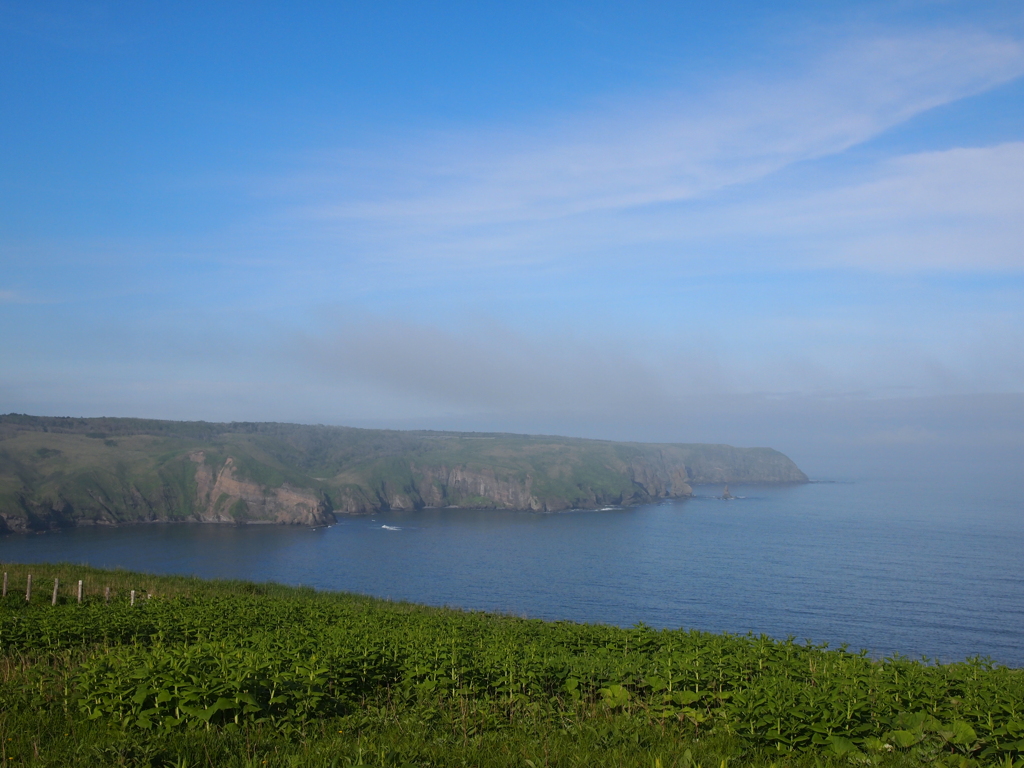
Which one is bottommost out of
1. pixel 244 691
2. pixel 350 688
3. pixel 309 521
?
pixel 309 521

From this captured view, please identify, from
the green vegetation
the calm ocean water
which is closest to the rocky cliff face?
the calm ocean water

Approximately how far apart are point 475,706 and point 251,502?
187m

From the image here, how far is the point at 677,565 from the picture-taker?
107 m

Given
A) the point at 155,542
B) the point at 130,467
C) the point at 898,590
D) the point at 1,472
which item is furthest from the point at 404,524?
the point at 898,590

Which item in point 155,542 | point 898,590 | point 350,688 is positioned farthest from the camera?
point 155,542

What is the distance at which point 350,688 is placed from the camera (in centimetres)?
1134

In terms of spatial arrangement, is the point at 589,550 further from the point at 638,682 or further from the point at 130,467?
the point at 130,467

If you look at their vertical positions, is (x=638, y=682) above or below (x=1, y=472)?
above

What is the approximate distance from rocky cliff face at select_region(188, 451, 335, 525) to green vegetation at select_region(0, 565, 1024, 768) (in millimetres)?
170198

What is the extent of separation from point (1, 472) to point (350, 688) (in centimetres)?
19636

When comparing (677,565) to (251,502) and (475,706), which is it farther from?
(251,502)

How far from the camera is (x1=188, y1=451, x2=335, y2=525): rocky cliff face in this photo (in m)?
176

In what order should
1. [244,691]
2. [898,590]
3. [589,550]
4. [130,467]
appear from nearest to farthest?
[244,691] → [898,590] → [589,550] → [130,467]

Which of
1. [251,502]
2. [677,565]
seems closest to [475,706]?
[677,565]
